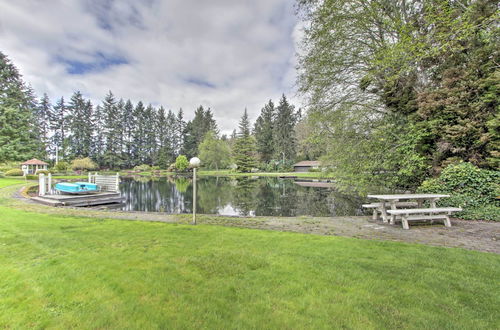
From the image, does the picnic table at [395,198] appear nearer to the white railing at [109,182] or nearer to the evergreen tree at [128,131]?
Result: the white railing at [109,182]

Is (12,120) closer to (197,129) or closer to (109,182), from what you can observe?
(109,182)

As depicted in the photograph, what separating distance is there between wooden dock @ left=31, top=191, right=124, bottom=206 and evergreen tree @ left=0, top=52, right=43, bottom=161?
1557 centimetres

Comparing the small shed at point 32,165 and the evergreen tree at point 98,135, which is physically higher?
the evergreen tree at point 98,135

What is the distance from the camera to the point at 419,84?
7.27 m

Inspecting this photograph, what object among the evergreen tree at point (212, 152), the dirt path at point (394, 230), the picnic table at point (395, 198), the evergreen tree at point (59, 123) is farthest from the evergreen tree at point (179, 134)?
the picnic table at point (395, 198)

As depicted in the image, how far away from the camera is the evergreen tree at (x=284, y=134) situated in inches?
1625

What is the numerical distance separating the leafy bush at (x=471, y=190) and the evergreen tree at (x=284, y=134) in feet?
116

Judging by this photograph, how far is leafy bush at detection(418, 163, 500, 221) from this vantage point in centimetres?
544

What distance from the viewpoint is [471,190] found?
5.76m

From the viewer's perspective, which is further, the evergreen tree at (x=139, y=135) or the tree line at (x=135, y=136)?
the evergreen tree at (x=139, y=135)

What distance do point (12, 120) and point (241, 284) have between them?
2852 centimetres

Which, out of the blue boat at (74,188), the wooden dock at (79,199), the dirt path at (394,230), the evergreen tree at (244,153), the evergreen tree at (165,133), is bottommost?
the dirt path at (394,230)

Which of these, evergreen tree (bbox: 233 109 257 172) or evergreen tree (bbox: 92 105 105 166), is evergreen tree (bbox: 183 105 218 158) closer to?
evergreen tree (bbox: 233 109 257 172)

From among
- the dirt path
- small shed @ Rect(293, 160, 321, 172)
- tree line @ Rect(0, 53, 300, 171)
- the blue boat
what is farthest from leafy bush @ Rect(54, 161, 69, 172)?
small shed @ Rect(293, 160, 321, 172)
